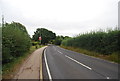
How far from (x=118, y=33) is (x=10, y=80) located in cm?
1352

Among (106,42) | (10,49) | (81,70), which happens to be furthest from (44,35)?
(81,70)

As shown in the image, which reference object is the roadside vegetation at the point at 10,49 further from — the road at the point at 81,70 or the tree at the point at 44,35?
the tree at the point at 44,35

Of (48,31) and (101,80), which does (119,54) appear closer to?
(101,80)

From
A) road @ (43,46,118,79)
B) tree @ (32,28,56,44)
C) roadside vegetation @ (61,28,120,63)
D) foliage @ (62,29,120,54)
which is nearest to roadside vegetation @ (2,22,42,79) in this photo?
road @ (43,46,118,79)

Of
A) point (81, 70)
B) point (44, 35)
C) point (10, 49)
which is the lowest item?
point (81, 70)

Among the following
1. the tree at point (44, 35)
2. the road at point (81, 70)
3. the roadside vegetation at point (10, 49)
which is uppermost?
the tree at point (44, 35)

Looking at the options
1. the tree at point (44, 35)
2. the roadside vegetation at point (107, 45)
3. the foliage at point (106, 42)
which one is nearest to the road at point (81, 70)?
the roadside vegetation at point (107, 45)

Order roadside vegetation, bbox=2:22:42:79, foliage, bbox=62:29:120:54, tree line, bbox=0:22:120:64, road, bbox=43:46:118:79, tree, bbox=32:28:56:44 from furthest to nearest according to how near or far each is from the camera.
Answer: tree, bbox=32:28:56:44, foliage, bbox=62:29:120:54, tree line, bbox=0:22:120:64, roadside vegetation, bbox=2:22:42:79, road, bbox=43:46:118:79

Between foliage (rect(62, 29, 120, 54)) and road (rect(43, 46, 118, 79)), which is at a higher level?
foliage (rect(62, 29, 120, 54))

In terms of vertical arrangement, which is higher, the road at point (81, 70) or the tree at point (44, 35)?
the tree at point (44, 35)

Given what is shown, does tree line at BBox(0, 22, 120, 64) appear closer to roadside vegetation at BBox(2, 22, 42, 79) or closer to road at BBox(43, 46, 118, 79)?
roadside vegetation at BBox(2, 22, 42, 79)

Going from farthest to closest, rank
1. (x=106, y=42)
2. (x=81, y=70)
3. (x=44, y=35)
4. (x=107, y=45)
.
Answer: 1. (x=44, y=35)
2. (x=106, y=42)
3. (x=107, y=45)
4. (x=81, y=70)

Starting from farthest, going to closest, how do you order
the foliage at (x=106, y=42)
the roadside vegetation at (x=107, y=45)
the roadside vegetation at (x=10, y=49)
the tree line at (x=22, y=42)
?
the foliage at (x=106, y=42) → the roadside vegetation at (x=107, y=45) → the tree line at (x=22, y=42) → the roadside vegetation at (x=10, y=49)

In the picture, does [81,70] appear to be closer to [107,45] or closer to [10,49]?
[10,49]
